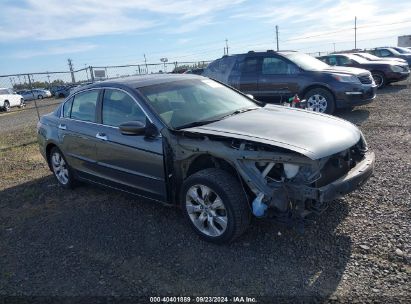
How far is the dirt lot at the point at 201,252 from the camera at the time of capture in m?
3.25

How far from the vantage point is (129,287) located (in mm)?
3416

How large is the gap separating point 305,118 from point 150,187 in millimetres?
1918

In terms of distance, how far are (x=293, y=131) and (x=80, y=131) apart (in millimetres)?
2957

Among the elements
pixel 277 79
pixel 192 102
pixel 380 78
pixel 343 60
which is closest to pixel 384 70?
pixel 380 78

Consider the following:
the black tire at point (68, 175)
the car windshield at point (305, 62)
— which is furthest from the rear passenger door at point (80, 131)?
the car windshield at point (305, 62)

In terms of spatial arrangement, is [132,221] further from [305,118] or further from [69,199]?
[305,118]

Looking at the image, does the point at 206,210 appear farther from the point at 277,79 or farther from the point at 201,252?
the point at 277,79

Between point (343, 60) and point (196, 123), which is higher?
point (196, 123)

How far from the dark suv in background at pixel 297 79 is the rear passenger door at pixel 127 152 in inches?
234

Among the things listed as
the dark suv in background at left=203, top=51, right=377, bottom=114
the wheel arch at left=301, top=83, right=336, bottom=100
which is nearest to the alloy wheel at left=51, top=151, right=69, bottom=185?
the dark suv in background at left=203, top=51, right=377, bottom=114

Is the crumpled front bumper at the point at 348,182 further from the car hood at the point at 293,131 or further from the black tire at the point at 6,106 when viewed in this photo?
the black tire at the point at 6,106

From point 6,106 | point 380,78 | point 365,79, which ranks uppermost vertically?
point 365,79

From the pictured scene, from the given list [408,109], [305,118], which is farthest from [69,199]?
[408,109]

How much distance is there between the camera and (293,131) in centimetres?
392
